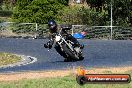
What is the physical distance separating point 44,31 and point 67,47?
16582mm

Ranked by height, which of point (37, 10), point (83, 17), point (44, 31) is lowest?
point (44, 31)

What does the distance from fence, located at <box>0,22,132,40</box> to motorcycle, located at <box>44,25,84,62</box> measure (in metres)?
14.6

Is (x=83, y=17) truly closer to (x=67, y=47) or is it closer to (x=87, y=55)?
(x=87, y=55)

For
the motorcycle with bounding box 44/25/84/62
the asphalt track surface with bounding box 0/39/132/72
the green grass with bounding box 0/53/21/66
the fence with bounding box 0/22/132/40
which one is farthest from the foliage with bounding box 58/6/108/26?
the motorcycle with bounding box 44/25/84/62

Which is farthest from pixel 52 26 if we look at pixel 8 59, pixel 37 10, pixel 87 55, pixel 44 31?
pixel 37 10

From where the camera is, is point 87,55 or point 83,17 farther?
point 83,17

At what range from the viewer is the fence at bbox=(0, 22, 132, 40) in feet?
105

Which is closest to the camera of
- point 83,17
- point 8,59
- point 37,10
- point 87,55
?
point 8,59

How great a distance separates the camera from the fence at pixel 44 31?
31875mm

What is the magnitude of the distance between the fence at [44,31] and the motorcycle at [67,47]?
14.6 metres

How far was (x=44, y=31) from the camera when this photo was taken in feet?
111

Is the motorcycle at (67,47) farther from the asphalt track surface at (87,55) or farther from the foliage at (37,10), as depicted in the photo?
the foliage at (37,10)

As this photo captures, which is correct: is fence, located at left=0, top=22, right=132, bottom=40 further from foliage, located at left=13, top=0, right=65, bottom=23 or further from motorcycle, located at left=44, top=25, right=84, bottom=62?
motorcycle, located at left=44, top=25, right=84, bottom=62

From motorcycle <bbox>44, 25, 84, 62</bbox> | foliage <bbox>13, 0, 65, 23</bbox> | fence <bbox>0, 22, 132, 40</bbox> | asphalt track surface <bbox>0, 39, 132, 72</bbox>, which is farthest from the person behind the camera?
foliage <bbox>13, 0, 65, 23</bbox>
